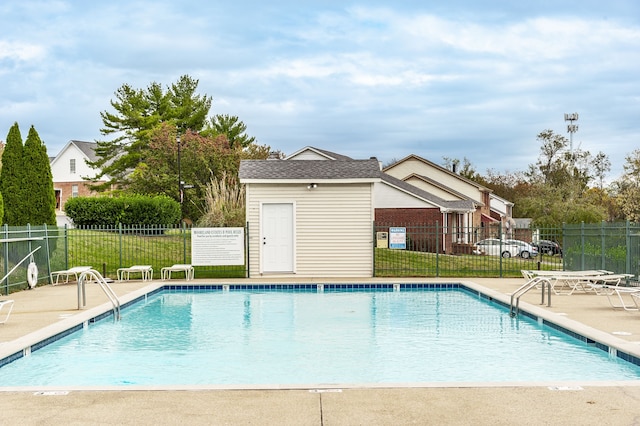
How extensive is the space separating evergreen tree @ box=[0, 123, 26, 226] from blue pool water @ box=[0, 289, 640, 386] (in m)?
6.95

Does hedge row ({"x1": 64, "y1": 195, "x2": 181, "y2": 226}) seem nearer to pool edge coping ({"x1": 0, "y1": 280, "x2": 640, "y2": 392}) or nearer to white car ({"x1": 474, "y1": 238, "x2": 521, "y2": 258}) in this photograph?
white car ({"x1": 474, "y1": 238, "x2": 521, "y2": 258})

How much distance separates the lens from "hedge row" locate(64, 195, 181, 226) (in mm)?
31500

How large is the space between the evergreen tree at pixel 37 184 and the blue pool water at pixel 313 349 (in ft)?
22.1

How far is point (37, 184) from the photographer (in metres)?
20.6

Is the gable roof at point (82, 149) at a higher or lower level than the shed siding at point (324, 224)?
higher

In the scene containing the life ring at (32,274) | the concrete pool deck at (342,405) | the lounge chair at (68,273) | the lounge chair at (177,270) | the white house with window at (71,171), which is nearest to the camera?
the concrete pool deck at (342,405)

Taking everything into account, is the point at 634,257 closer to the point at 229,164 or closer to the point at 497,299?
the point at 497,299

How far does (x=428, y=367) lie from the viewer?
9.14m

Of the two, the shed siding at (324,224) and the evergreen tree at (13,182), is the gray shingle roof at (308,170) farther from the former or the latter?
the evergreen tree at (13,182)

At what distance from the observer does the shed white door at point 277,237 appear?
20156 mm

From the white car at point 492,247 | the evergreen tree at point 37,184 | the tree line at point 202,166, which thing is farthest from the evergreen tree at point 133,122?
the evergreen tree at point 37,184

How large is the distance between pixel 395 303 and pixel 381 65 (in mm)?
7722

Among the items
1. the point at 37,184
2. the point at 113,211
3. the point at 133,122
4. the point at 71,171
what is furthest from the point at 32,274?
the point at 71,171

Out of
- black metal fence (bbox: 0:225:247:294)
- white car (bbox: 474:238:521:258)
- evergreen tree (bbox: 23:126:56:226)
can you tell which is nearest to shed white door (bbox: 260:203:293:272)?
black metal fence (bbox: 0:225:247:294)
